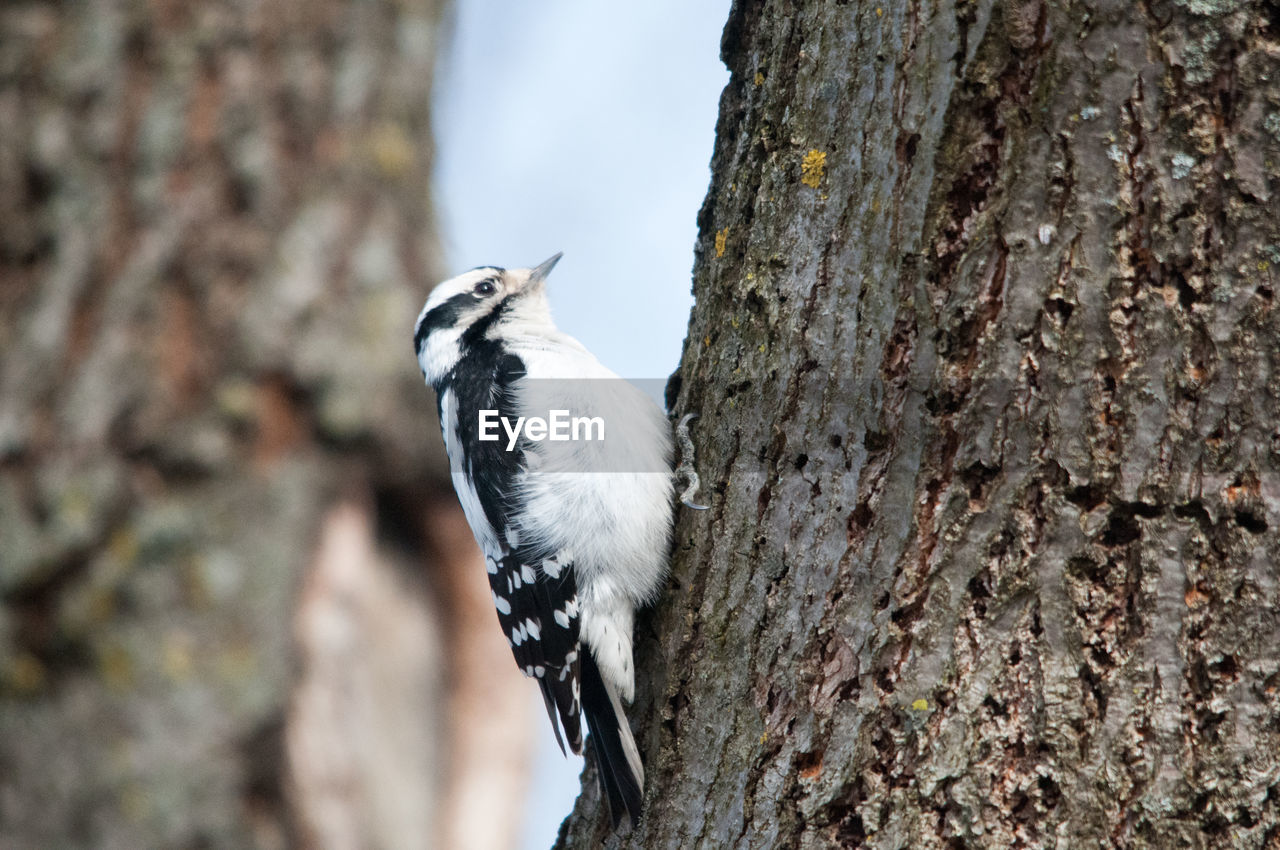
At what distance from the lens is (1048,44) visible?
171 centimetres

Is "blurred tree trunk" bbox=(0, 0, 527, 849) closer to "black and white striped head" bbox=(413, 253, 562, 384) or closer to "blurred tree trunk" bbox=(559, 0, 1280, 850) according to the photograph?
"black and white striped head" bbox=(413, 253, 562, 384)

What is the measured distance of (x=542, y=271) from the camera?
3883mm

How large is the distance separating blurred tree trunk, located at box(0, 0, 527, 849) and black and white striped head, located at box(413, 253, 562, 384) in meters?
0.11

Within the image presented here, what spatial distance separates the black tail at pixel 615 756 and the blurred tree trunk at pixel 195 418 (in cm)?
134

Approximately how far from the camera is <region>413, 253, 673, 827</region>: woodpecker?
102 inches

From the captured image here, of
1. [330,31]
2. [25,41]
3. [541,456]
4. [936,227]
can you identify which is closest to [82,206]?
[25,41]

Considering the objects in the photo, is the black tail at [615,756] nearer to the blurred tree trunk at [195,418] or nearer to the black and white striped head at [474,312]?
the blurred tree trunk at [195,418]

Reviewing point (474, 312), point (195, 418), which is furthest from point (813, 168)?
point (195, 418)

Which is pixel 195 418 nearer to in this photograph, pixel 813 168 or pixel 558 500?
pixel 558 500

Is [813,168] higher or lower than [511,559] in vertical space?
higher

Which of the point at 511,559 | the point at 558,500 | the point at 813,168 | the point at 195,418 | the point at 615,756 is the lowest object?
the point at 615,756

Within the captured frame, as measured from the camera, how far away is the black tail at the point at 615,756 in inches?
86.4

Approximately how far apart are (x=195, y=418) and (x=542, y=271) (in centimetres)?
136

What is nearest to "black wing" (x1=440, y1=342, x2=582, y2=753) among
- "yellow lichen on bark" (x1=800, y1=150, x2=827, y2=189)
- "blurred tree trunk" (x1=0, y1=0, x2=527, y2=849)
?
"blurred tree trunk" (x1=0, y1=0, x2=527, y2=849)
